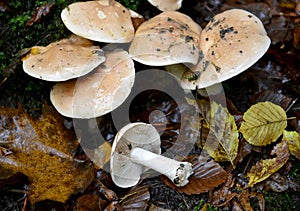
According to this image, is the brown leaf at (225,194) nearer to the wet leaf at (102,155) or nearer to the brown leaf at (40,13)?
the wet leaf at (102,155)

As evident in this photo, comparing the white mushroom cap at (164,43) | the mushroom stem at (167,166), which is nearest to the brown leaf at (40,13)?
the white mushroom cap at (164,43)

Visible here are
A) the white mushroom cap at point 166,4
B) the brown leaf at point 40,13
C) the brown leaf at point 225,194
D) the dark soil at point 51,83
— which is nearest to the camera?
the brown leaf at point 225,194

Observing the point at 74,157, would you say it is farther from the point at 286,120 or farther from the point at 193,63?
the point at 286,120

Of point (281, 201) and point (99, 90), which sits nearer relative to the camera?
point (281, 201)

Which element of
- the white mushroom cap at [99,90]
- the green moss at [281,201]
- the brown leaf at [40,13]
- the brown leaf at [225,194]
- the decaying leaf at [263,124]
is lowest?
the green moss at [281,201]

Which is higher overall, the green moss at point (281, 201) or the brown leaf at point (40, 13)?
the brown leaf at point (40, 13)

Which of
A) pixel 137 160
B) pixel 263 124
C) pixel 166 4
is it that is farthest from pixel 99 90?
pixel 263 124

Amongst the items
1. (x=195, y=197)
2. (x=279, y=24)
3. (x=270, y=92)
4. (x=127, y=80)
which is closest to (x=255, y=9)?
(x=279, y=24)

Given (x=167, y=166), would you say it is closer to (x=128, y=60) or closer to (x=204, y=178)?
(x=204, y=178)
